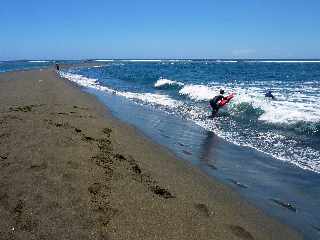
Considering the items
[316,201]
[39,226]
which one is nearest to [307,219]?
[316,201]

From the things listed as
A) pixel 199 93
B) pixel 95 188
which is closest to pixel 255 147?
pixel 95 188

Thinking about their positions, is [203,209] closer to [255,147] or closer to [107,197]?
[107,197]

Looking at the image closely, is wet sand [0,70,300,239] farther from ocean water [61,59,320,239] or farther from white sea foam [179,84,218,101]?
white sea foam [179,84,218,101]

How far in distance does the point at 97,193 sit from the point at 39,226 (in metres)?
1.11

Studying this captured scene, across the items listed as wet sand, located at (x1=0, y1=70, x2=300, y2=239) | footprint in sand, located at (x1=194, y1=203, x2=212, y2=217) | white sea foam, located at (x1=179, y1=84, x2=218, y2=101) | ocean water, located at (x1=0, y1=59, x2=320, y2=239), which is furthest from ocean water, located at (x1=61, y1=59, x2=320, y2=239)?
white sea foam, located at (x1=179, y1=84, x2=218, y2=101)

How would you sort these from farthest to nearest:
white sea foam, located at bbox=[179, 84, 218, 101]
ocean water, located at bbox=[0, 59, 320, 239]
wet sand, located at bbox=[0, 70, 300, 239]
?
white sea foam, located at bbox=[179, 84, 218, 101] < ocean water, located at bbox=[0, 59, 320, 239] < wet sand, located at bbox=[0, 70, 300, 239]

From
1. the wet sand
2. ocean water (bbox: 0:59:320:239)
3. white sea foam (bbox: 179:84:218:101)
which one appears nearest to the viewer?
the wet sand

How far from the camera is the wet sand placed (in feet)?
15.6

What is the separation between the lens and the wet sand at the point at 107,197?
4754 mm

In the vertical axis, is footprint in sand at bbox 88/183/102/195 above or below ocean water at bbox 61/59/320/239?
above

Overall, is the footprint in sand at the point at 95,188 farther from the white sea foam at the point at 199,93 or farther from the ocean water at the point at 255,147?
the white sea foam at the point at 199,93

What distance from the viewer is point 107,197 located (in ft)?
18.1

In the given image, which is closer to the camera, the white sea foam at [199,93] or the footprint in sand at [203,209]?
the footprint in sand at [203,209]

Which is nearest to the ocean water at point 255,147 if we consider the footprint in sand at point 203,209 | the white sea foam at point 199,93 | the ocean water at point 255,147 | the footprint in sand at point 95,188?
the ocean water at point 255,147
